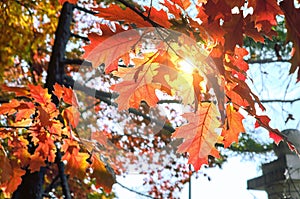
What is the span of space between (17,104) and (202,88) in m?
1.25

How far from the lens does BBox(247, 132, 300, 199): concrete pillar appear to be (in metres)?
4.10

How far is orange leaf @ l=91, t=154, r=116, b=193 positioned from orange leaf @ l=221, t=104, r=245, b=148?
853 mm

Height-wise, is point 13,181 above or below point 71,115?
below

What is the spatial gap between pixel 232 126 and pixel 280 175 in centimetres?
305

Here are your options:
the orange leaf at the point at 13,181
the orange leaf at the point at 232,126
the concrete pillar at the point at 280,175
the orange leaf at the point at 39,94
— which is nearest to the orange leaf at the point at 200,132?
the orange leaf at the point at 232,126

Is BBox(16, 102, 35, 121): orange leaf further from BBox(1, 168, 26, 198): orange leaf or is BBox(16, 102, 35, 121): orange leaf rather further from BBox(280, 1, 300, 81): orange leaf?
BBox(280, 1, 300, 81): orange leaf

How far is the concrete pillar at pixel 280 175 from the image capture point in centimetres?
410

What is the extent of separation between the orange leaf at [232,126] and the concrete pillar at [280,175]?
280cm

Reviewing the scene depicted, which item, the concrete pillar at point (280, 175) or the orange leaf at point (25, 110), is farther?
the concrete pillar at point (280, 175)

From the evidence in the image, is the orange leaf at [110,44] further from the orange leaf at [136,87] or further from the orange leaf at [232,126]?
the orange leaf at [232,126]

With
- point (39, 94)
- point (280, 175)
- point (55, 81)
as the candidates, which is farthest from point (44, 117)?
point (280, 175)

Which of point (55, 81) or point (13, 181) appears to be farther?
point (55, 81)

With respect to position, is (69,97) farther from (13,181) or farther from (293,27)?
(293,27)

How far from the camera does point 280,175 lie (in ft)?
13.7
